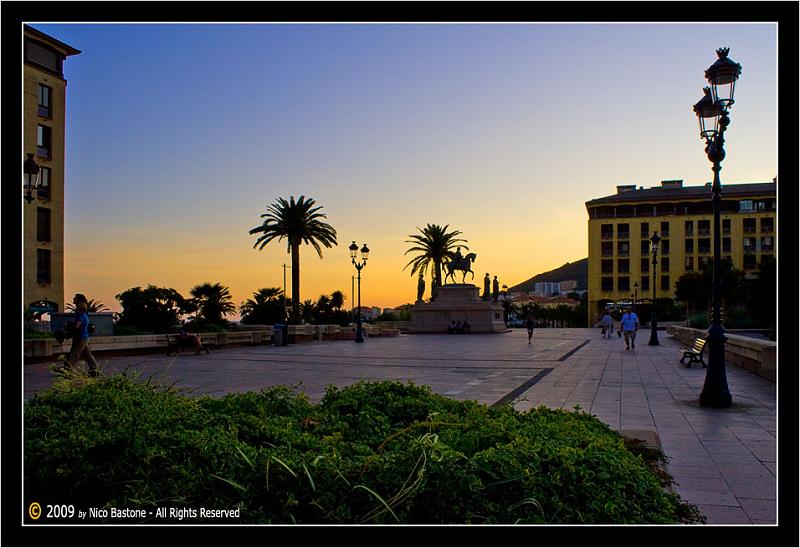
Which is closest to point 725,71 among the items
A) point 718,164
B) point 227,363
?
point 718,164

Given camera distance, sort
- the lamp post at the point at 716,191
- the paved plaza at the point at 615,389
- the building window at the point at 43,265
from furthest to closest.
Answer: the building window at the point at 43,265 < the lamp post at the point at 716,191 < the paved plaza at the point at 615,389

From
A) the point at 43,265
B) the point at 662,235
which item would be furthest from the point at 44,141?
the point at 662,235

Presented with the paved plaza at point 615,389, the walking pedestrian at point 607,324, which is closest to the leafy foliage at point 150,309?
the paved plaza at point 615,389

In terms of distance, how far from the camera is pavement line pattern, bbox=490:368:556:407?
10170 mm

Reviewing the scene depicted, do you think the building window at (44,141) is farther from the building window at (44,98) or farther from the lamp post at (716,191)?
the lamp post at (716,191)

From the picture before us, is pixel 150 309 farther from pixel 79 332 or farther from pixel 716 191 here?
pixel 716 191

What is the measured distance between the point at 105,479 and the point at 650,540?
2608 mm

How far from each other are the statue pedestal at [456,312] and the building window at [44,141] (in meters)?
28.3

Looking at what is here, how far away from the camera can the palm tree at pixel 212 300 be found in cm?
4909

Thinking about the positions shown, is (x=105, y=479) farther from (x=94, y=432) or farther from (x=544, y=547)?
(x=544, y=547)

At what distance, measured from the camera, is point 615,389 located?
1219cm

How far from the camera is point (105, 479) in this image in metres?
3.38

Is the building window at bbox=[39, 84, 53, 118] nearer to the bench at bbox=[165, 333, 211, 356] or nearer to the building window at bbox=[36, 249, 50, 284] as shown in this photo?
the building window at bbox=[36, 249, 50, 284]

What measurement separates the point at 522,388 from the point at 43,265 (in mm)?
34253
